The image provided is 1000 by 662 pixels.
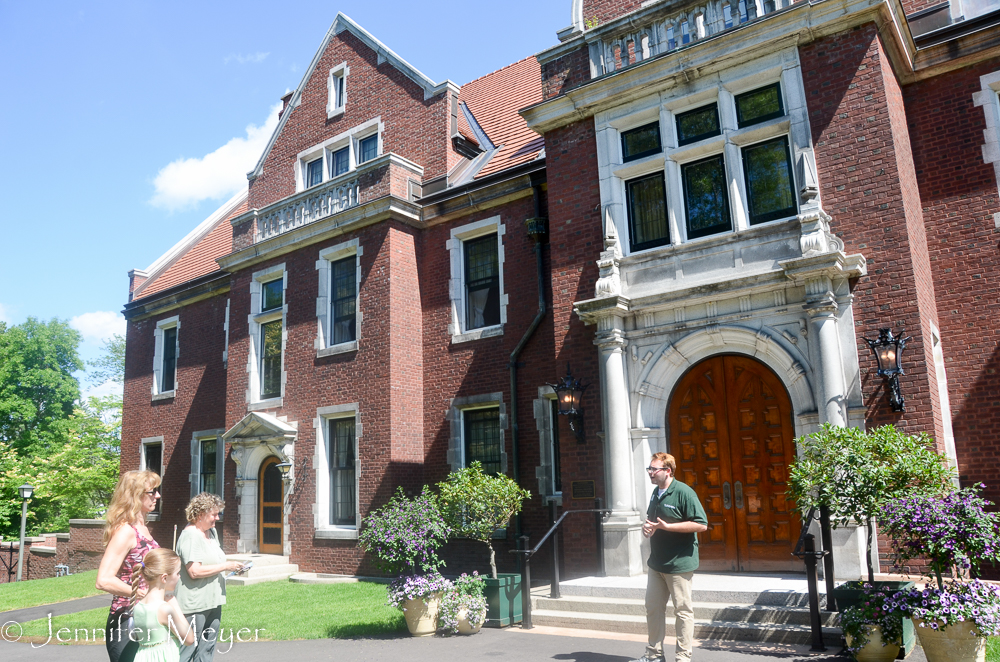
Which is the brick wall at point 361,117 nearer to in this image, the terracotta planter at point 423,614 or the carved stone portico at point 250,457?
the carved stone portico at point 250,457

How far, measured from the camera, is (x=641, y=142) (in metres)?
11.9

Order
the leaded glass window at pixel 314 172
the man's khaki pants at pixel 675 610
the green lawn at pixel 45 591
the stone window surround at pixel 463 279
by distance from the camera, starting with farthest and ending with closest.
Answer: the leaded glass window at pixel 314 172 → the green lawn at pixel 45 591 → the stone window surround at pixel 463 279 → the man's khaki pants at pixel 675 610

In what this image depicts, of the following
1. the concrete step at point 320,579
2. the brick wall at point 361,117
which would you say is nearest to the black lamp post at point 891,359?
the brick wall at point 361,117

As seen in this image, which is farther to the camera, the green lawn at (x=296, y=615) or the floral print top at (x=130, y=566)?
the green lawn at (x=296, y=615)

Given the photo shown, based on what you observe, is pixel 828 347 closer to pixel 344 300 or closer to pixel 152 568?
pixel 152 568

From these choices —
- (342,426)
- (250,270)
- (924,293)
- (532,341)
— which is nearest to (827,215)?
(924,293)

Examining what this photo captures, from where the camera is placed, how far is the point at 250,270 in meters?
18.2

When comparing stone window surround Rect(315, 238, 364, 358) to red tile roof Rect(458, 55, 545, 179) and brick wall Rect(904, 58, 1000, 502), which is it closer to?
red tile roof Rect(458, 55, 545, 179)

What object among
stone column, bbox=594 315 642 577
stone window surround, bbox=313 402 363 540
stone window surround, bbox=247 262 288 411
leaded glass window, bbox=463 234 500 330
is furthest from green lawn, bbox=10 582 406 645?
leaded glass window, bbox=463 234 500 330

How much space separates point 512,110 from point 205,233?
12.6 meters

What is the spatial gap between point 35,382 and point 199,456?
28.5 meters

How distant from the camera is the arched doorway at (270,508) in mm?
16531

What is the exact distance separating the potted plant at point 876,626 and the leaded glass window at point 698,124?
697cm

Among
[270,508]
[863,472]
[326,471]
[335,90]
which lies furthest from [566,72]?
[270,508]
